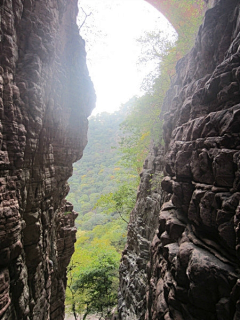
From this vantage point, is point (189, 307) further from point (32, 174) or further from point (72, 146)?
point (72, 146)

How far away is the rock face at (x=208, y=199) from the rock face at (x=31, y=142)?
464cm

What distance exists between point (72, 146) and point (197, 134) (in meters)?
7.89

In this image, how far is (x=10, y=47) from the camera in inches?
221

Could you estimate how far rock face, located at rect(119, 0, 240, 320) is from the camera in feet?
13.8

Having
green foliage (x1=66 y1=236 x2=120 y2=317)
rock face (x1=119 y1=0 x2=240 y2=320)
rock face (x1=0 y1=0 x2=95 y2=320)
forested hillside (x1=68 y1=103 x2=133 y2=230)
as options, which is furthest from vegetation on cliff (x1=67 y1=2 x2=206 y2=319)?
forested hillside (x1=68 y1=103 x2=133 y2=230)

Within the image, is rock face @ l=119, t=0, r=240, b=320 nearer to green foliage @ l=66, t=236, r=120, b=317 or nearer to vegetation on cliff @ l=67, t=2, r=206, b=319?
vegetation on cliff @ l=67, t=2, r=206, b=319

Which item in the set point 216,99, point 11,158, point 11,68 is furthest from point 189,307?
point 11,68

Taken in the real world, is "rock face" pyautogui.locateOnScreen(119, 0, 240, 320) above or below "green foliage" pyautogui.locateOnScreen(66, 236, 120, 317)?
above

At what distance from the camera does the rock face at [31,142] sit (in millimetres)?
5535

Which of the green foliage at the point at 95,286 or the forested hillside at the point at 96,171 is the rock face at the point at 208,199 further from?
the forested hillside at the point at 96,171

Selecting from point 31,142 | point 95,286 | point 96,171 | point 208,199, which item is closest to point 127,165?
point 95,286

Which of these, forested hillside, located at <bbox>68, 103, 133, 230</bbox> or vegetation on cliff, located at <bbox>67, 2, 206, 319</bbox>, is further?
→ forested hillside, located at <bbox>68, 103, 133, 230</bbox>

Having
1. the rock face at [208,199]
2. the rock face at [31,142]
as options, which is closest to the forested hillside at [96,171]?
the rock face at [31,142]

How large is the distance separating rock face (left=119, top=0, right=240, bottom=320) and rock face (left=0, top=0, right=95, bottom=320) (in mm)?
4638
